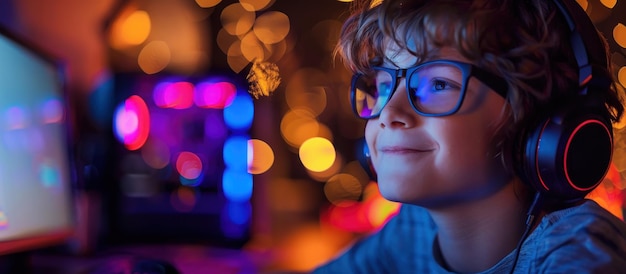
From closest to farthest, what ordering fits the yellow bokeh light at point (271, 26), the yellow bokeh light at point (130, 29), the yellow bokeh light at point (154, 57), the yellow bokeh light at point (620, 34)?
the yellow bokeh light at point (620, 34) < the yellow bokeh light at point (130, 29) < the yellow bokeh light at point (154, 57) < the yellow bokeh light at point (271, 26)

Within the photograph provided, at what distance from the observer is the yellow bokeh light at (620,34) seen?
852 mm

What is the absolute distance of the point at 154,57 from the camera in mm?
1729

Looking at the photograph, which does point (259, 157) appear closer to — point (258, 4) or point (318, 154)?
point (258, 4)

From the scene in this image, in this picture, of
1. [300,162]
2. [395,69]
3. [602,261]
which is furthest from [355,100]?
[300,162]

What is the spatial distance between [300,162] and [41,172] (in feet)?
8.20

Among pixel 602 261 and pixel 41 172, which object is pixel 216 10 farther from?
pixel 602 261

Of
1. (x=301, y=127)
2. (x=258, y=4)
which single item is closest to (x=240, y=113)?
(x=258, y=4)

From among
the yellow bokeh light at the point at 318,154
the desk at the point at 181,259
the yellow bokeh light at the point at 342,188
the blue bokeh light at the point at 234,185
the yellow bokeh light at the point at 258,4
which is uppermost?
the yellow bokeh light at the point at 258,4

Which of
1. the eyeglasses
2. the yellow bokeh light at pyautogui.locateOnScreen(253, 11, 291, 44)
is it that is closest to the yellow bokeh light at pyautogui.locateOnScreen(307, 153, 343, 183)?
the yellow bokeh light at pyautogui.locateOnScreen(253, 11, 291, 44)

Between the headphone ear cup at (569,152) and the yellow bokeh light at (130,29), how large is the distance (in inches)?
47.9

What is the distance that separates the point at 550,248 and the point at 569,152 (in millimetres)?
105

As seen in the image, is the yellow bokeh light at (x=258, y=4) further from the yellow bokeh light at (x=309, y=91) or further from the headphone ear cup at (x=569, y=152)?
the headphone ear cup at (x=569, y=152)

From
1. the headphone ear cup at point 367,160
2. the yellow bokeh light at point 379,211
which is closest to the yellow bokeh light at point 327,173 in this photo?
the yellow bokeh light at point 379,211

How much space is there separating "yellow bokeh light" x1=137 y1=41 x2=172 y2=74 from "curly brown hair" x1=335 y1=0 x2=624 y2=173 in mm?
1175
